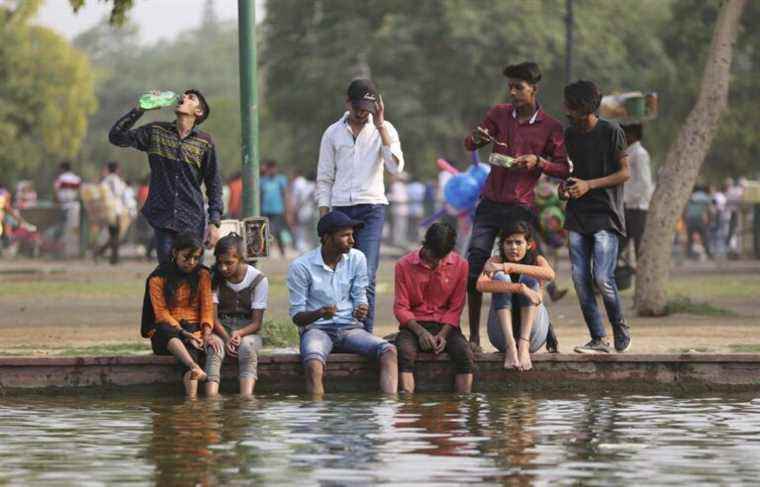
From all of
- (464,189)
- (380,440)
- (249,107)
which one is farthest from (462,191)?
(380,440)

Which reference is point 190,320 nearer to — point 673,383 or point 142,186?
point 673,383

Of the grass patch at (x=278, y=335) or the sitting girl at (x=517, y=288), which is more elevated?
the sitting girl at (x=517, y=288)

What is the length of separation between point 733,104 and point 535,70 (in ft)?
153

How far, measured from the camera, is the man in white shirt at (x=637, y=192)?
20.5m

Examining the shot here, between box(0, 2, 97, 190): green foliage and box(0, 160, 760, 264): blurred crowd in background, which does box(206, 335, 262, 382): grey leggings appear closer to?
box(0, 160, 760, 264): blurred crowd in background

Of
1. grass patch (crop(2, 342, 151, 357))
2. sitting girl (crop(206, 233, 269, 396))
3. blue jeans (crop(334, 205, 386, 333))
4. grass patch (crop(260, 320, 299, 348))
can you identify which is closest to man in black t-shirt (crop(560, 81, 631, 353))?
blue jeans (crop(334, 205, 386, 333))

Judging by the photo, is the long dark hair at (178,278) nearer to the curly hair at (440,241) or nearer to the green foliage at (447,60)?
the curly hair at (440,241)

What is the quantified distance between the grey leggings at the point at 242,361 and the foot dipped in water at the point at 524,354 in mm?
1670

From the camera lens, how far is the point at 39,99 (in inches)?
3076

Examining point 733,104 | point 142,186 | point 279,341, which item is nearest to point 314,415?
point 279,341

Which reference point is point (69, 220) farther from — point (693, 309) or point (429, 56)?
point (429, 56)

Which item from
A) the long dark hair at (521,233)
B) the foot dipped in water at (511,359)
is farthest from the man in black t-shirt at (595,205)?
the foot dipped in water at (511,359)

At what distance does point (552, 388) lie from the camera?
13586 mm

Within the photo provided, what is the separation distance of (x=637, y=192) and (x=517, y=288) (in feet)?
24.2
